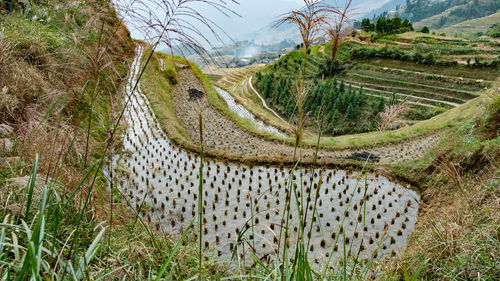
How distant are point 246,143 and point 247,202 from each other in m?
6.35

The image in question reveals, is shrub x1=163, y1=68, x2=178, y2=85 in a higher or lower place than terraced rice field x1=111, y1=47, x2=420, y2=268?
higher

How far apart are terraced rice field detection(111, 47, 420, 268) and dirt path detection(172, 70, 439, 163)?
181cm

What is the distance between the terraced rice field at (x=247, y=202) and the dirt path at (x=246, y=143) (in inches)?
71.3

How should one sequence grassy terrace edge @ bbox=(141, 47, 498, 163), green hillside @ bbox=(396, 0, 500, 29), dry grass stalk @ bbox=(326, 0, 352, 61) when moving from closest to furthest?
dry grass stalk @ bbox=(326, 0, 352, 61) < grassy terrace edge @ bbox=(141, 47, 498, 163) < green hillside @ bbox=(396, 0, 500, 29)

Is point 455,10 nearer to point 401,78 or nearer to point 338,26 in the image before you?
point 401,78

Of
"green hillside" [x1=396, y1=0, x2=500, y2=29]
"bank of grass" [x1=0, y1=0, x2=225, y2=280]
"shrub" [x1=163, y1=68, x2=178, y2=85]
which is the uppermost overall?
"green hillside" [x1=396, y1=0, x2=500, y2=29]

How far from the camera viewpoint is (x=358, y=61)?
53594 mm

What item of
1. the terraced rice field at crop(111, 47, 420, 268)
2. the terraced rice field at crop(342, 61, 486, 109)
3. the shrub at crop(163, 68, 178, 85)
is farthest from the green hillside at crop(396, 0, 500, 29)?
the terraced rice field at crop(111, 47, 420, 268)

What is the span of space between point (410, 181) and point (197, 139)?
983 cm

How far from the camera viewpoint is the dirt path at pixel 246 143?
12304mm

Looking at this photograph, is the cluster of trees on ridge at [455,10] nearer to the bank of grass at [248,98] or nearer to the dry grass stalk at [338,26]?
the bank of grass at [248,98]

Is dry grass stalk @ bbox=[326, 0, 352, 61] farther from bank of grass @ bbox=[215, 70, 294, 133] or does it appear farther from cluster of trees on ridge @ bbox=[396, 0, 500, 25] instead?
cluster of trees on ridge @ bbox=[396, 0, 500, 25]

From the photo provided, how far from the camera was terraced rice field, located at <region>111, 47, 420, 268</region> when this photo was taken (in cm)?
635

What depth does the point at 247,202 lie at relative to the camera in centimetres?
781
